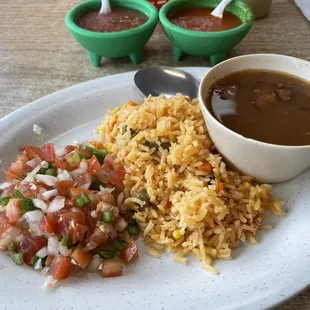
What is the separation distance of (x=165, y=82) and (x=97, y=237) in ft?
2.85

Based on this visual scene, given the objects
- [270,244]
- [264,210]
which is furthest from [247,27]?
[270,244]

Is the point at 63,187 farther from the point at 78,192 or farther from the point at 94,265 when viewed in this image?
the point at 94,265

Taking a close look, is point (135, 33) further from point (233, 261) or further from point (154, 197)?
point (233, 261)

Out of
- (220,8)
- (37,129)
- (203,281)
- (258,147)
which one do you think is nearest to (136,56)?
(220,8)

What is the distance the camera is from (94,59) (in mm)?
2273

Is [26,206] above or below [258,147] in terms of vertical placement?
below

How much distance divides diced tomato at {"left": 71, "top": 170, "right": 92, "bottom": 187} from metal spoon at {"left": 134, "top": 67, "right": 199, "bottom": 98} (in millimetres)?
590

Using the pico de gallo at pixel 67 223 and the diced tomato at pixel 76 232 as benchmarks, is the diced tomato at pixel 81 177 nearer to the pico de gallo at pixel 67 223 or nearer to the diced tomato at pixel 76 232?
the pico de gallo at pixel 67 223

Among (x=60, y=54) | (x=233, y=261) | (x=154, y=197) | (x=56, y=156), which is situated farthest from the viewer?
(x=60, y=54)

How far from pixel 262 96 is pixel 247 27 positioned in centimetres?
70

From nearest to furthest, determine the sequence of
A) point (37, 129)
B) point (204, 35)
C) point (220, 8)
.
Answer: point (37, 129) < point (204, 35) < point (220, 8)

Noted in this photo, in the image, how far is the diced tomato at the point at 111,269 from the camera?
1.31 metres

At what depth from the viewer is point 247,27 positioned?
2.10 m

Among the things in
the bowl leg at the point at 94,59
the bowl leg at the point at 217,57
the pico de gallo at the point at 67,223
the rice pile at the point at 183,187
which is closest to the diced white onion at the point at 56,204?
the pico de gallo at the point at 67,223
